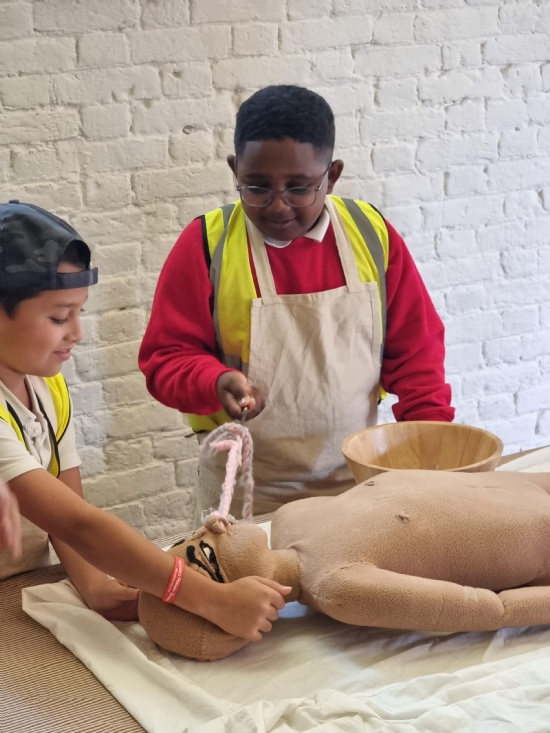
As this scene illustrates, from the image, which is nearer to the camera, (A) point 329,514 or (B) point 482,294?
(A) point 329,514

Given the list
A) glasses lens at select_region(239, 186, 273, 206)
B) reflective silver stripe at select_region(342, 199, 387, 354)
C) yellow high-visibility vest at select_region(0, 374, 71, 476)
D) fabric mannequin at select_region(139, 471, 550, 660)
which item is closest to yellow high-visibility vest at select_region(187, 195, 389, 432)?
reflective silver stripe at select_region(342, 199, 387, 354)

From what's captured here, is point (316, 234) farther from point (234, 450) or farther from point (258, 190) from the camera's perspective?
point (234, 450)

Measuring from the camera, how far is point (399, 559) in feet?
3.22

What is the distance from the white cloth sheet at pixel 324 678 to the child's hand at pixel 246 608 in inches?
1.6

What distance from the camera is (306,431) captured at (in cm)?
140

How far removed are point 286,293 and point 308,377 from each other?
0.14 metres

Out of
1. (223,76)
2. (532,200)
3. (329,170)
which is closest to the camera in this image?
(329,170)

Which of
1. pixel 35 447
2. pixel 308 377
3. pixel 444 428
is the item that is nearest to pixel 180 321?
pixel 308 377

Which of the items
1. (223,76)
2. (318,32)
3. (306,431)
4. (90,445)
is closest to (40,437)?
(306,431)

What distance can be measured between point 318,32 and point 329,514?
4.20 ft

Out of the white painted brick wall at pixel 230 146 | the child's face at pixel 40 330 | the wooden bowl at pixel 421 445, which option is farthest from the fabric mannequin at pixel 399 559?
the white painted brick wall at pixel 230 146

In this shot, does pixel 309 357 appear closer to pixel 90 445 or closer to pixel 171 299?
pixel 171 299

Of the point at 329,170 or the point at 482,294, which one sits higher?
the point at 329,170

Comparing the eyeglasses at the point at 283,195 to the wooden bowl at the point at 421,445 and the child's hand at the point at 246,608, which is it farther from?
the child's hand at the point at 246,608
